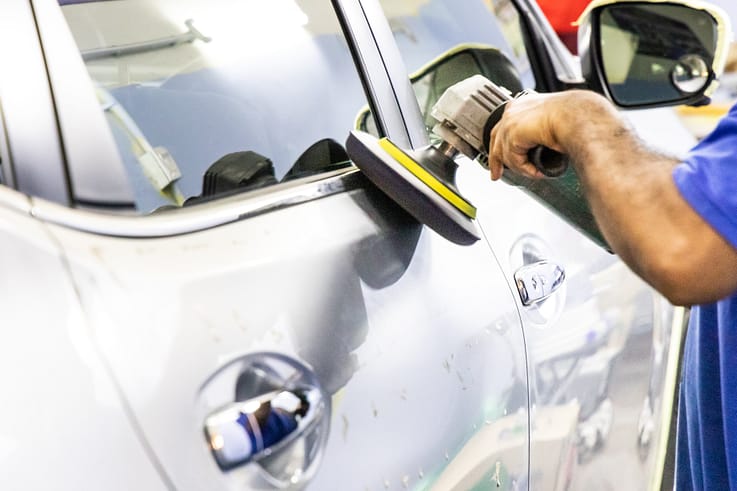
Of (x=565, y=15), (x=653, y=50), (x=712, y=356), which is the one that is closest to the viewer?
(x=712, y=356)

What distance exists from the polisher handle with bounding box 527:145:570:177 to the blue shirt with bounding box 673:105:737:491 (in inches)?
8.1

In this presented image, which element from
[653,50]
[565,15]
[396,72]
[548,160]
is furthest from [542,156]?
[565,15]

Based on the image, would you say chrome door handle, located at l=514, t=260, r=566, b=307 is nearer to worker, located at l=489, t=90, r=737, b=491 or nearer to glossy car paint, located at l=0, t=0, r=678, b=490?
glossy car paint, located at l=0, t=0, r=678, b=490

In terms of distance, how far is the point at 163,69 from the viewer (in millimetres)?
1357

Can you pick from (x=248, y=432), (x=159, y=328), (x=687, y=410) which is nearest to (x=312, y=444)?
(x=248, y=432)

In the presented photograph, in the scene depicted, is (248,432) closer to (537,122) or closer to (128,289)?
(128,289)

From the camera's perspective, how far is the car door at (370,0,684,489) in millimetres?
1645

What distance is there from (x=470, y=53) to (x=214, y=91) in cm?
83

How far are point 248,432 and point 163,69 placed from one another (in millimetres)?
604

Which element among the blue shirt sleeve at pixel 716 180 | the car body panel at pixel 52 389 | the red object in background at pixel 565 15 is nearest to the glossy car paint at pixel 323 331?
the car body panel at pixel 52 389

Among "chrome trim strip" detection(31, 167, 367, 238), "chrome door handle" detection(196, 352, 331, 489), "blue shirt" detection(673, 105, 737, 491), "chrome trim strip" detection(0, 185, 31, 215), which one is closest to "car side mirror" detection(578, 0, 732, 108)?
"blue shirt" detection(673, 105, 737, 491)

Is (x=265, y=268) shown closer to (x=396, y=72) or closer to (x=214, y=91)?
(x=214, y=91)

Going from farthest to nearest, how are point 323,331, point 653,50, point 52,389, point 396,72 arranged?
point 653,50 → point 396,72 → point 323,331 → point 52,389

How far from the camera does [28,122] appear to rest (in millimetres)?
1021
